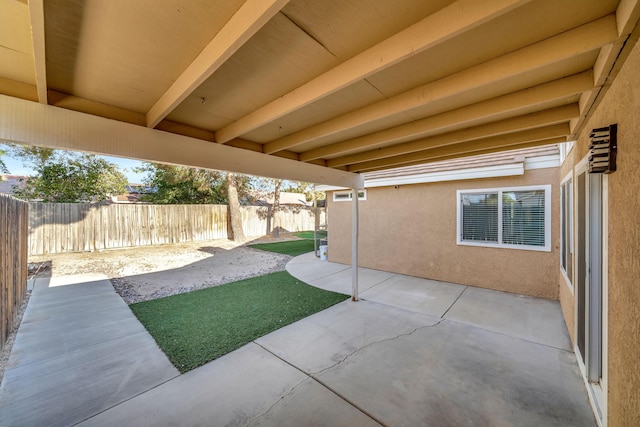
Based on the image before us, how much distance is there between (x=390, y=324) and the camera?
433cm

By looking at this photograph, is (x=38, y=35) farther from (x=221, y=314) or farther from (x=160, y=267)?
(x=160, y=267)

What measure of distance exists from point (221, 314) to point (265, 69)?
Result: 4.34m

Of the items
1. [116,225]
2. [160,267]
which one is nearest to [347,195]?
[160,267]

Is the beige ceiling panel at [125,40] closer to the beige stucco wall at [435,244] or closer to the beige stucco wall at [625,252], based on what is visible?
the beige stucco wall at [625,252]

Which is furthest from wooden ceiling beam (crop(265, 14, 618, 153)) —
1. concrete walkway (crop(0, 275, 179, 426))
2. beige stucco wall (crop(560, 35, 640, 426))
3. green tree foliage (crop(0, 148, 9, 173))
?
green tree foliage (crop(0, 148, 9, 173))

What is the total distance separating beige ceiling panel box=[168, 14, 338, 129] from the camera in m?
1.61

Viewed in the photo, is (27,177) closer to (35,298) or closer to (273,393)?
(35,298)

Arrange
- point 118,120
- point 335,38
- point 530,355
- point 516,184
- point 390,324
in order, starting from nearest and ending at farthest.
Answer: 1. point 335,38
2. point 118,120
3. point 530,355
4. point 390,324
5. point 516,184

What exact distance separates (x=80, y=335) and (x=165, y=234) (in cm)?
1003

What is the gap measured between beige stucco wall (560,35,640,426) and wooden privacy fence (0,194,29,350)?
6.41 metres

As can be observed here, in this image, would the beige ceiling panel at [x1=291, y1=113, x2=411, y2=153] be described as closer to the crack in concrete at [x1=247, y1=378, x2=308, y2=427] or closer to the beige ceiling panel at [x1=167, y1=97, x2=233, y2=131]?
the beige ceiling panel at [x1=167, y1=97, x2=233, y2=131]

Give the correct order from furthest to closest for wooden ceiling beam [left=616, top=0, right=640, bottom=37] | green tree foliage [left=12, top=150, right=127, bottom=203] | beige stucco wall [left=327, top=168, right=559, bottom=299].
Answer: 1. green tree foliage [left=12, top=150, right=127, bottom=203]
2. beige stucco wall [left=327, top=168, right=559, bottom=299]
3. wooden ceiling beam [left=616, top=0, right=640, bottom=37]

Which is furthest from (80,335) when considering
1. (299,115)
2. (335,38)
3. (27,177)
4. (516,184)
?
(27,177)

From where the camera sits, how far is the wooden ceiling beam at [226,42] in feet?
4.04
